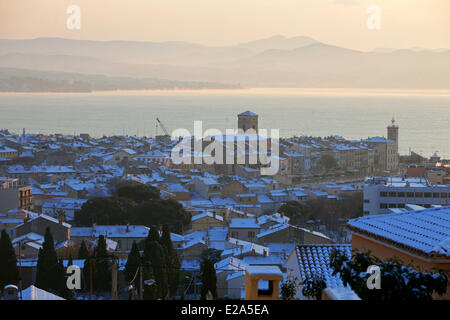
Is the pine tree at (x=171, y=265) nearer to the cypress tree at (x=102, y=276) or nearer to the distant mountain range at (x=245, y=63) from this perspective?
the cypress tree at (x=102, y=276)

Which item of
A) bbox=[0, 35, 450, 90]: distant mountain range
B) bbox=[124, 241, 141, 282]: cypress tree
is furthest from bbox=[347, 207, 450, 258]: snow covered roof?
bbox=[0, 35, 450, 90]: distant mountain range

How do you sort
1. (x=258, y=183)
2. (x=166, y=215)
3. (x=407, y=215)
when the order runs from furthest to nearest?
(x=258, y=183) → (x=166, y=215) → (x=407, y=215)

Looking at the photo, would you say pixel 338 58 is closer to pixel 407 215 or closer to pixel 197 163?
pixel 197 163

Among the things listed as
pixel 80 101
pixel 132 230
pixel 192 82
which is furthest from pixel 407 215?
pixel 80 101

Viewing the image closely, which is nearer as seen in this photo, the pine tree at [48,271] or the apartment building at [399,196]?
the pine tree at [48,271]

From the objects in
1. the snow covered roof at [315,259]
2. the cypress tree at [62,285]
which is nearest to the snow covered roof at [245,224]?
the cypress tree at [62,285]

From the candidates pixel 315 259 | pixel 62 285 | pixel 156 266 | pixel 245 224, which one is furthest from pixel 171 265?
pixel 315 259

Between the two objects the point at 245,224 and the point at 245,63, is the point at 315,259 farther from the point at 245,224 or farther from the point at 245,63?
the point at 245,63
